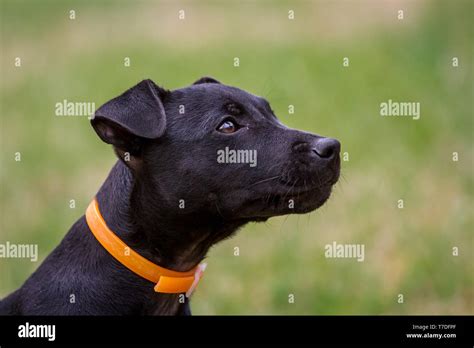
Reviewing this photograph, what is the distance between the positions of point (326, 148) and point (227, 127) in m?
0.64

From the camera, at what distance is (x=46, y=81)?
45.8 feet

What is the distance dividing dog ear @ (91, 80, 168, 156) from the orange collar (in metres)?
0.45

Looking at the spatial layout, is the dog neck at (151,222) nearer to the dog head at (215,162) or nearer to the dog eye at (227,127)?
the dog head at (215,162)

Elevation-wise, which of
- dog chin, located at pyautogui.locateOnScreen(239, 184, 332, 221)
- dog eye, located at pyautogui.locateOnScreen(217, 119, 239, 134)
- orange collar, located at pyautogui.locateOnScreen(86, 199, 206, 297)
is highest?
dog eye, located at pyautogui.locateOnScreen(217, 119, 239, 134)

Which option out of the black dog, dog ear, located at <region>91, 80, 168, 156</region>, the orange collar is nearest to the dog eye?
the black dog

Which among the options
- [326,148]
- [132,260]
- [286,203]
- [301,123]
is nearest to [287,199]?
[286,203]

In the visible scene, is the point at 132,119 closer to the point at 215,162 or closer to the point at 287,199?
the point at 215,162

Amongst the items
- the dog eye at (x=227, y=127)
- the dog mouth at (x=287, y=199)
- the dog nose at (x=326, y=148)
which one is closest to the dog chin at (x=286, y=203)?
the dog mouth at (x=287, y=199)

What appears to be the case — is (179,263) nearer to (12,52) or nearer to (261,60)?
(261,60)

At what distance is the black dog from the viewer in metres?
5.22

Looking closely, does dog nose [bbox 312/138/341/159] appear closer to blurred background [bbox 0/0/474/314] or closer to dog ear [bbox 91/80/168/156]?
dog ear [bbox 91/80/168/156]

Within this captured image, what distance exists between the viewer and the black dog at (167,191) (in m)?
5.22
